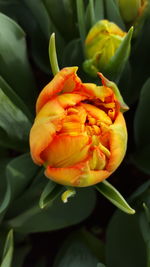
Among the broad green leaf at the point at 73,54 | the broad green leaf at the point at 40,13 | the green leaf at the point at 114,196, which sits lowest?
the green leaf at the point at 114,196

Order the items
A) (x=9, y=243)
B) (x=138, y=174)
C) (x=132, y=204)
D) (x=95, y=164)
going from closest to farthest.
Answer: (x=95, y=164) < (x=9, y=243) < (x=132, y=204) < (x=138, y=174)

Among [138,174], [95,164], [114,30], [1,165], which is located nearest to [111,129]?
[95,164]

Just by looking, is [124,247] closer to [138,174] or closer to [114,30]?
[138,174]

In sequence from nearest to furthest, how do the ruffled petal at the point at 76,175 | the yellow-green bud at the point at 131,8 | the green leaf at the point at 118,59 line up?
the ruffled petal at the point at 76,175 < the green leaf at the point at 118,59 < the yellow-green bud at the point at 131,8

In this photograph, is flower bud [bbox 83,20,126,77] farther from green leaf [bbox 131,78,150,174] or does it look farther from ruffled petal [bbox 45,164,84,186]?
ruffled petal [bbox 45,164,84,186]

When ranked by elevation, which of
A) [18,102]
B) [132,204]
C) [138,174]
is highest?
[18,102]

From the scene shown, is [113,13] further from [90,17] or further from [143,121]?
[143,121]

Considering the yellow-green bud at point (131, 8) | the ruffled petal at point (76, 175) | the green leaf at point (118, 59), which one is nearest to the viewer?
the ruffled petal at point (76, 175)

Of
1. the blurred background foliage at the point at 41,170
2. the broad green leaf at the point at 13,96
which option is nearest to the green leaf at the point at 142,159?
the blurred background foliage at the point at 41,170

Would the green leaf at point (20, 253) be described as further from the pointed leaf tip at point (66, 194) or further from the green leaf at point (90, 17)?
the green leaf at point (90, 17)
